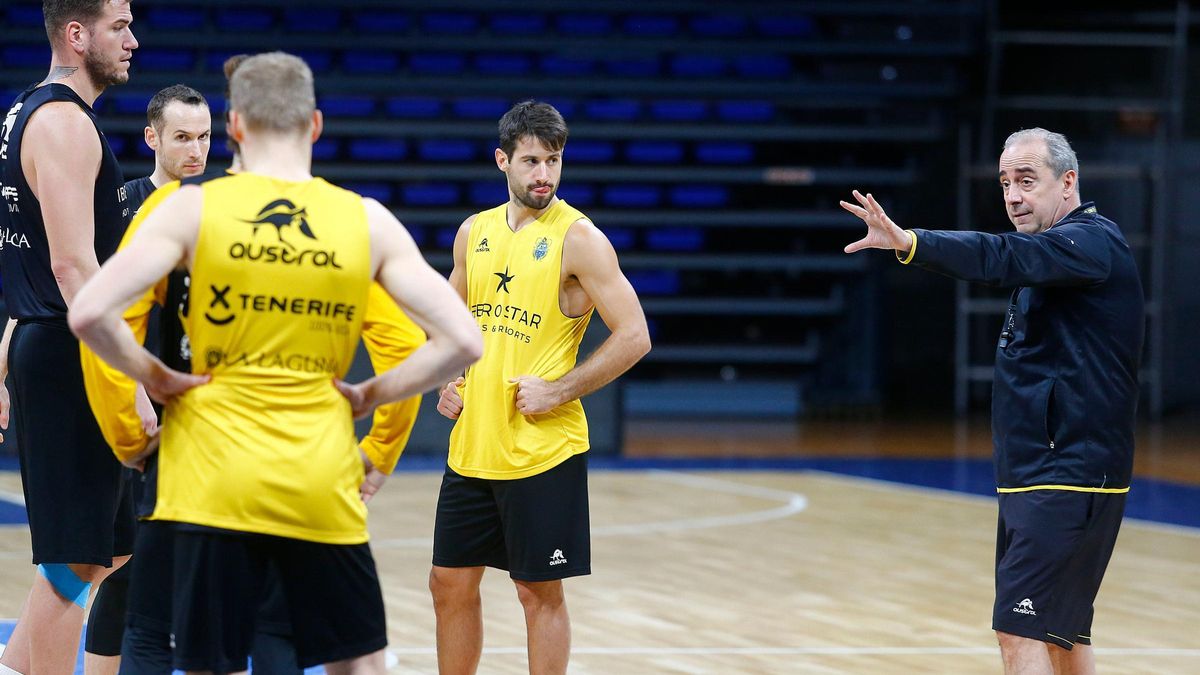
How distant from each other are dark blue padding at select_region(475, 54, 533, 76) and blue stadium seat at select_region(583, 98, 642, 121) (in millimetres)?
769

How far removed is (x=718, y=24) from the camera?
53.4 feet

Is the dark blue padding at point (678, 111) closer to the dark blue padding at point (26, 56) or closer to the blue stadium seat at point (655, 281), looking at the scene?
the blue stadium seat at point (655, 281)

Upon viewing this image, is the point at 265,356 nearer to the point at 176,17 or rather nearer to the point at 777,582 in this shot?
the point at 777,582

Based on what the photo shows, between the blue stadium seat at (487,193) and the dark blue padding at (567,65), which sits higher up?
the dark blue padding at (567,65)

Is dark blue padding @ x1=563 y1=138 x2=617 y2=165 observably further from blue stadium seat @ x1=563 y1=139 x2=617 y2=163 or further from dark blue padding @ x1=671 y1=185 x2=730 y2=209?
dark blue padding @ x1=671 y1=185 x2=730 y2=209

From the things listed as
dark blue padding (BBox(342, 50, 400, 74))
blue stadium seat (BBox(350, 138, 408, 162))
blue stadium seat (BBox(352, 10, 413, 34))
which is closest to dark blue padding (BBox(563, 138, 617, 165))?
blue stadium seat (BBox(350, 138, 408, 162))

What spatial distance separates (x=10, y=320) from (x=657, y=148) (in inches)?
485

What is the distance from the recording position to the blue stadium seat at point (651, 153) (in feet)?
51.4

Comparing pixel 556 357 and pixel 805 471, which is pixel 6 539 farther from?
pixel 805 471

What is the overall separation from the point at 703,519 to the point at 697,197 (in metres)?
7.19

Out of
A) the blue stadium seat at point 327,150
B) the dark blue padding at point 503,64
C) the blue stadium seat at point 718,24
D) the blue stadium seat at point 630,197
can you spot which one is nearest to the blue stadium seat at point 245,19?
the blue stadium seat at point 327,150

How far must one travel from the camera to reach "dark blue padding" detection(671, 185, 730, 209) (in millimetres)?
15727

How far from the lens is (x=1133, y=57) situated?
18.0 m

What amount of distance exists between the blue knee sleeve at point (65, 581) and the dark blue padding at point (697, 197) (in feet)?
40.7
